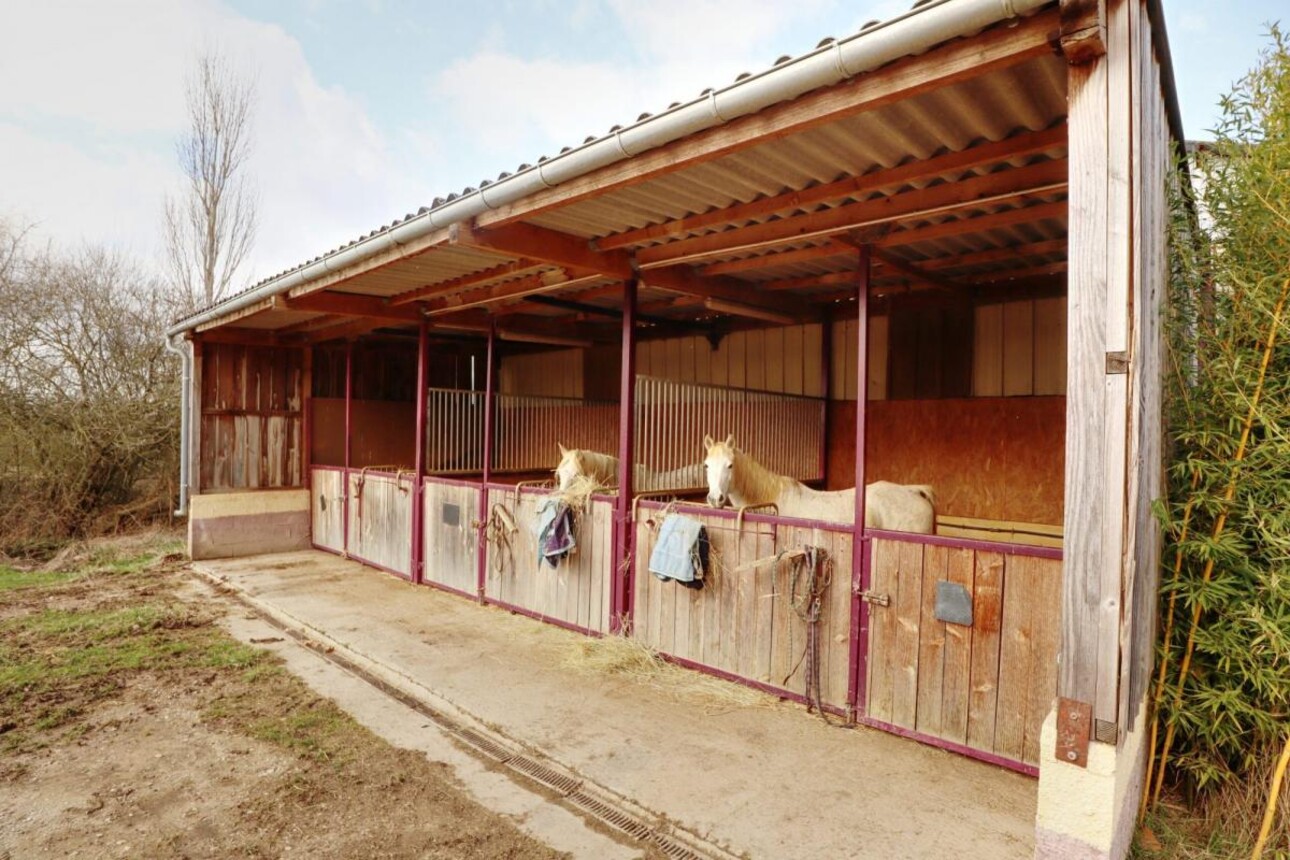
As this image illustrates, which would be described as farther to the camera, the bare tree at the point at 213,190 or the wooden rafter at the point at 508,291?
the bare tree at the point at 213,190

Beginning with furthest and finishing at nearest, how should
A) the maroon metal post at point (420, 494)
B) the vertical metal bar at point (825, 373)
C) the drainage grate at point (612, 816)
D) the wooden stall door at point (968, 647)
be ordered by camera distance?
the maroon metal post at point (420, 494), the vertical metal bar at point (825, 373), the wooden stall door at point (968, 647), the drainage grate at point (612, 816)

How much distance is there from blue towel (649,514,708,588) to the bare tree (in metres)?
10.5

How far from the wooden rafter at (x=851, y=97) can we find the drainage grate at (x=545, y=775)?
220 cm

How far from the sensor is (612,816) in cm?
206

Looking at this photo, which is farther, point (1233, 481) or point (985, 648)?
point (985, 648)

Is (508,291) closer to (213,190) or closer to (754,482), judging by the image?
(754,482)

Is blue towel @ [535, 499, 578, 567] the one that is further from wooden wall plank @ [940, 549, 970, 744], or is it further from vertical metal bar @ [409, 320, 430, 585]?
wooden wall plank @ [940, 549, 970, 744]

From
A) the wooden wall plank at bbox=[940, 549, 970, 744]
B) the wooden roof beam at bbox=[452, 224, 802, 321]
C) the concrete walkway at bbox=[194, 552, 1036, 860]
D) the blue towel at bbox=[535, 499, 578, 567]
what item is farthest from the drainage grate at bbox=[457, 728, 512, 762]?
the wooden roof beam at bbox=[452, 224, 802, 321]

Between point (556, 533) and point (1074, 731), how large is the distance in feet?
9.72

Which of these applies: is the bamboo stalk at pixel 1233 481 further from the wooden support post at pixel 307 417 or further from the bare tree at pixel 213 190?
the bare tree at pixel 213 190

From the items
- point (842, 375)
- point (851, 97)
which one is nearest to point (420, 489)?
point (842, 375)

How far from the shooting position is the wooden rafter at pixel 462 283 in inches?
153

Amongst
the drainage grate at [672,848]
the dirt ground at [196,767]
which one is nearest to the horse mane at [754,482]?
the drainage grate at [672,848]

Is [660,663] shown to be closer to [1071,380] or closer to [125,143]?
[1071,380]
